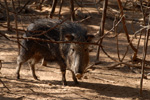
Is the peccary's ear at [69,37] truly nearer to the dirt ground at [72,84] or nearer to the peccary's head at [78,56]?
the peccary's head at [78,56]

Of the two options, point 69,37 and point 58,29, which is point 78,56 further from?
point 58,29

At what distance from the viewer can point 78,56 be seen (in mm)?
4289

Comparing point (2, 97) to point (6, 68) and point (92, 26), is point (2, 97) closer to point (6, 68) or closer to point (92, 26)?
point (6, 68)

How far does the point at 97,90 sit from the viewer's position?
183 inches

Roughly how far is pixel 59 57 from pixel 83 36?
2.27 ft

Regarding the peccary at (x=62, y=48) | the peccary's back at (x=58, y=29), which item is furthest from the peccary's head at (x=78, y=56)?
the peccary's back at (x=58, y=29)

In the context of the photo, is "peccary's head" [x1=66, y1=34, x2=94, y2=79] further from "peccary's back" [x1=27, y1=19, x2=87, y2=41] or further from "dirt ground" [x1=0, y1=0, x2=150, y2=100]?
"dirt ground" [x1=0, y1=0, x2=150, y2=100]

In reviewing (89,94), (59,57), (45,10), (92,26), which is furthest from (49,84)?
(45,10)

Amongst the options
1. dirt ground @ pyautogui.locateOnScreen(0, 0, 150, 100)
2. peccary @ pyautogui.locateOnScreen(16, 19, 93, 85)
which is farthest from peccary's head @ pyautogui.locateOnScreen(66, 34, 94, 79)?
dirt ground @ pyautogui.locateOnScreen(0, 0, 150, 100)

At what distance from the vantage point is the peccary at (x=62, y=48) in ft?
14.2

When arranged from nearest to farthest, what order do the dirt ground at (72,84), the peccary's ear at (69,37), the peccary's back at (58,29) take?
the dirt ground at (72,84) → the peccary's ear at (69,37) → the peccary's back at (58,29)

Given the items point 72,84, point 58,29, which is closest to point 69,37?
point 58,29

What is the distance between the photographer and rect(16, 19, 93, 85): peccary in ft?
14.2

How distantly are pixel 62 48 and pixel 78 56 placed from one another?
0.56 m
